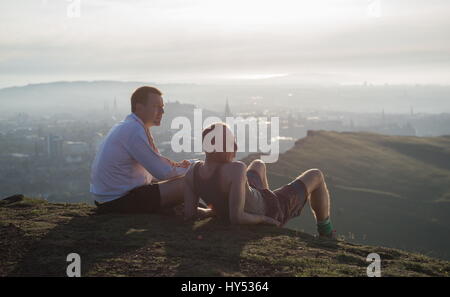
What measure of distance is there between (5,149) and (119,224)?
323 feet

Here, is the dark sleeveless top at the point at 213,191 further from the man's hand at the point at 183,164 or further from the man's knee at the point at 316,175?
the man's knee at the point at 316,175

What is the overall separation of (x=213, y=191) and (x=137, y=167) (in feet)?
5.34

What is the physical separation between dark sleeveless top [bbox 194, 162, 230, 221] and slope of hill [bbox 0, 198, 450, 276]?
287mm

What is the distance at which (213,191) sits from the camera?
23.6 feet

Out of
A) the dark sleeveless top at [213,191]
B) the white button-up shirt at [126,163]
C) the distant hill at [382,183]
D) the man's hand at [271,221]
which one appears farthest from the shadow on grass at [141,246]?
the distant hill at [382,183]

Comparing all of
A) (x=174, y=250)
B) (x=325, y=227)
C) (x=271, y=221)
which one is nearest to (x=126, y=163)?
(x=174, y=250)

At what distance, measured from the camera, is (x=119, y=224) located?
297 inches

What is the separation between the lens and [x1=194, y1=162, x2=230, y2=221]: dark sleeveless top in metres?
7.02

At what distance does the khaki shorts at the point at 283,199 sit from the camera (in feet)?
24.8

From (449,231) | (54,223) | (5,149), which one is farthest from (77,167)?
(54,223)

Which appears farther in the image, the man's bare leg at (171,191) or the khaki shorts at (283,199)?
the man's bare leg at (171,191)

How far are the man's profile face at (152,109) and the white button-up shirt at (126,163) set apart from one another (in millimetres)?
165
